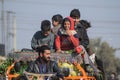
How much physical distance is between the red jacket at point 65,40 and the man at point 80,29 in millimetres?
726

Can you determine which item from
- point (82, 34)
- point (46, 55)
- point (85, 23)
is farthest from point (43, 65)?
point (85, 23)

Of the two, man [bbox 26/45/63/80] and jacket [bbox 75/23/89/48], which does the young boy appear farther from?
man [bbox 26/45/63/80]

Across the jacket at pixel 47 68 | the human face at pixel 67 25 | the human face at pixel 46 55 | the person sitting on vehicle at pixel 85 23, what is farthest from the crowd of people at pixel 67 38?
the human face at pixel 46 55

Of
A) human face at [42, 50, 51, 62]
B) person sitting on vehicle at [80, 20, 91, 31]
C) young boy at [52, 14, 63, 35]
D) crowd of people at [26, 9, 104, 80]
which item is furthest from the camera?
person sitting on vehicle at [80, 20, 91, 31]

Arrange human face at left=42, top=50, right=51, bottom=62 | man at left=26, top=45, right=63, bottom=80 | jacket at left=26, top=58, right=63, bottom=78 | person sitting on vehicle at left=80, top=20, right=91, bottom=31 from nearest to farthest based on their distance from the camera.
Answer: human face at left=42, top=50, right=51, bottom=62, man at left=26, top=45, right=63, bottom=80, jacket at left=26, top=58, right=63, bottom=78, person sitting on vehicle at left=80, top=20, right=91, bottom=31

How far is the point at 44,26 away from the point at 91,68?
5.05ft

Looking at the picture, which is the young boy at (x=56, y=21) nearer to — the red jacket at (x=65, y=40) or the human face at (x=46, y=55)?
the red jacket at (x=65, y=40)

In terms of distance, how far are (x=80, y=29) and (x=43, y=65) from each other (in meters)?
3.44

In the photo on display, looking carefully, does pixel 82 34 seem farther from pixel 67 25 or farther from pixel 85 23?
pixel 67 25

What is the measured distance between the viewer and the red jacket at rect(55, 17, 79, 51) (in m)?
15.0

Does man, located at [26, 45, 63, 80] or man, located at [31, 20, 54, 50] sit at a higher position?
man, located at [31, 20, 54, 50]

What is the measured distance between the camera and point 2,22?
64562 mm

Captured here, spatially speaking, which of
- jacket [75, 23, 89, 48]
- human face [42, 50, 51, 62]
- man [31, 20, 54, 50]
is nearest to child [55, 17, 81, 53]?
man [31, 20, 54, 50]

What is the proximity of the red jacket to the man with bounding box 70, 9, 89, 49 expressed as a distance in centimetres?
73
